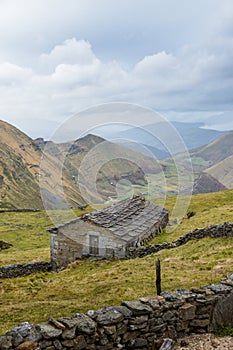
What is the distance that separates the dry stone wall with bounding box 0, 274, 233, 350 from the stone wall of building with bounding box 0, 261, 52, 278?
1867 centimetres

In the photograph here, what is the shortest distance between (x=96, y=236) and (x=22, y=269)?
252 inches

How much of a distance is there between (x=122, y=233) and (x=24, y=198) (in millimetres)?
121652

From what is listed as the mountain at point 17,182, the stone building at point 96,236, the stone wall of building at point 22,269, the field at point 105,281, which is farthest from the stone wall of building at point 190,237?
the mountain at point 17,182

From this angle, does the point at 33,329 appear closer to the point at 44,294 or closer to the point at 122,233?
the point at 44,294

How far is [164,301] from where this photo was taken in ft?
30.7

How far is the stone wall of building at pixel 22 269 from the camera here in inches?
1024

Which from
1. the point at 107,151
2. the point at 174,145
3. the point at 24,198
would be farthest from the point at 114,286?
the point at 24,198

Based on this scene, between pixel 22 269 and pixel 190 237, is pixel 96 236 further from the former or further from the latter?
pixel 190 237

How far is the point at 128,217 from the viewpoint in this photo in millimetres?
29250

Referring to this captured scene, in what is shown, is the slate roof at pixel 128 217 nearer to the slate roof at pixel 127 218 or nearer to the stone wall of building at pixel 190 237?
the slate roof at pixel 127 218

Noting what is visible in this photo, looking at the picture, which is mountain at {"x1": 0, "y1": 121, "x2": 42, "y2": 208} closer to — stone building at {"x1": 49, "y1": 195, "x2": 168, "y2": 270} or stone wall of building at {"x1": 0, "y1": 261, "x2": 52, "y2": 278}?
stone wall of building at {"x1": 0, "y1": 261, "x2": 52, "y2": 278}

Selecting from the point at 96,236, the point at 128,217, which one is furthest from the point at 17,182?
the point at 96,236

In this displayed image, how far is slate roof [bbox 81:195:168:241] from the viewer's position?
83.3 feet

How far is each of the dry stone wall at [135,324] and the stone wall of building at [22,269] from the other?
1867cm
